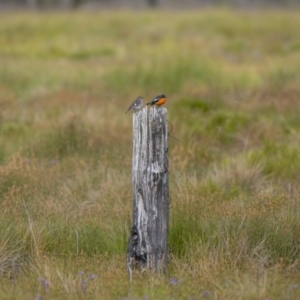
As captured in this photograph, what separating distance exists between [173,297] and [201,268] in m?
0.50

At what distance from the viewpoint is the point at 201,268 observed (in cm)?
641

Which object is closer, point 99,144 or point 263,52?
point 99,144

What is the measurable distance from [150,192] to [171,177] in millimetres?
2593

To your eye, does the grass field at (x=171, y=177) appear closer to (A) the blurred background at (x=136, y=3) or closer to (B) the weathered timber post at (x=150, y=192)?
(B) the weathered timber post at (x=150, y=192)

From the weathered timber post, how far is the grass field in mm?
183

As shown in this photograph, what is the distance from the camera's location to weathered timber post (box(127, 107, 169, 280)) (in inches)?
261

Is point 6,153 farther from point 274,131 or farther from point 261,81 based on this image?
point 261,81

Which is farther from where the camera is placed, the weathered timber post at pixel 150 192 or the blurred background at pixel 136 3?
the blurred background at pixel 136 3

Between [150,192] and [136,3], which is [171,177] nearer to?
[150,192]

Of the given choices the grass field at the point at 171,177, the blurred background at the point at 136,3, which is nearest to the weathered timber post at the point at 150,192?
the grass field at the point at 171,177

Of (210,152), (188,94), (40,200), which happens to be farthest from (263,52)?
(40,200)

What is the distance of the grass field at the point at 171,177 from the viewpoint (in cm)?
631

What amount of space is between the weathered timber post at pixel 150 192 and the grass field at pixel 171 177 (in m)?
0.18

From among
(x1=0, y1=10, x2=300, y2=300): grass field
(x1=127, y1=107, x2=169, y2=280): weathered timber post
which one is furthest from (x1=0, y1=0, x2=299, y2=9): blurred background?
(x1=127, y1=107, x2=169, y2=280): weathered timber post
